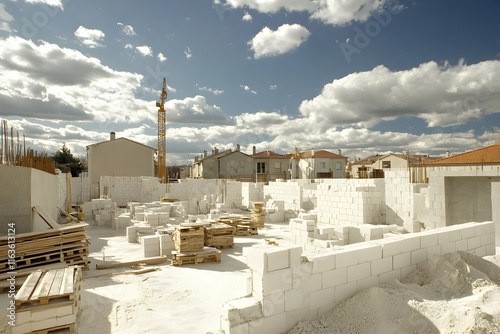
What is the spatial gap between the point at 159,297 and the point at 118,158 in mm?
31827

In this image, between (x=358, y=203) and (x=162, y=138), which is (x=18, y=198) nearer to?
(x=358, y=203)

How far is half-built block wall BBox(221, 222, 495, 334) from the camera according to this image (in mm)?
4660

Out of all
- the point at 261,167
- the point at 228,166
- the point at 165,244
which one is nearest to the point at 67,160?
the point at 228,166

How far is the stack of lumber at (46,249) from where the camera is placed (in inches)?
318

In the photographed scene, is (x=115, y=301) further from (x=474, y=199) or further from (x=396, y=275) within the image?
(x=474, y=199)

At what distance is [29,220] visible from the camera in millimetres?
9500

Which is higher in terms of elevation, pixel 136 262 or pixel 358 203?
pixel 358 203

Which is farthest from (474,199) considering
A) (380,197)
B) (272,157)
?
(272,157)

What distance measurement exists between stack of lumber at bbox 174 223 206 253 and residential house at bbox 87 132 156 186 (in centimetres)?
2831

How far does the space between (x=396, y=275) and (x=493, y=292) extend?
1.56 m

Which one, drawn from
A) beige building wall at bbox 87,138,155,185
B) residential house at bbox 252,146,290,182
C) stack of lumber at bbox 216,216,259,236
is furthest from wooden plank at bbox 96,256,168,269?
residential house at bbox 252,146,290,182

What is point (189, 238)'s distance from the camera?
10.2 m

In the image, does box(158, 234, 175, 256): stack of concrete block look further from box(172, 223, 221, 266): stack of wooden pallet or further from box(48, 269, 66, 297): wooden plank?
box(48, 269, 66, 297): wooden plank

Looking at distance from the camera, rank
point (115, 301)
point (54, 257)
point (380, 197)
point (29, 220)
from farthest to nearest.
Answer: point (380, 197) → point (29, 220) → point (54, 257) → point (115, 301)
